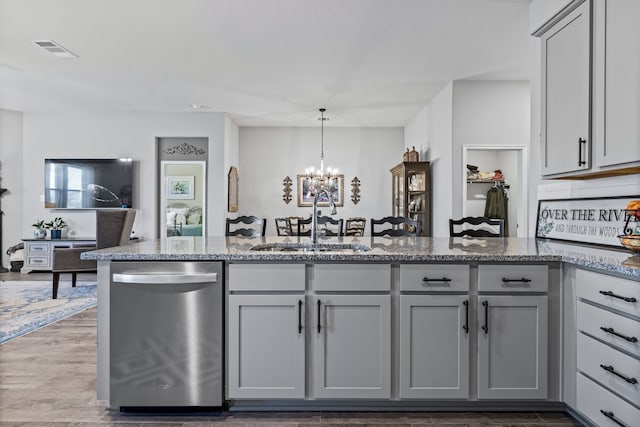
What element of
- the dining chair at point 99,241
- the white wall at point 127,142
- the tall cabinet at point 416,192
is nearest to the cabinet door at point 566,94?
the tall cabinet at point 416,192

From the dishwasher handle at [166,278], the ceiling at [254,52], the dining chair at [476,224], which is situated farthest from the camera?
the ceiling at [254,52]

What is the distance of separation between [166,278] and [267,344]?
63 centimetres

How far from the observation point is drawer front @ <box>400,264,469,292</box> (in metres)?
2.21

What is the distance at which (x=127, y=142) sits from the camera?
7.34 m

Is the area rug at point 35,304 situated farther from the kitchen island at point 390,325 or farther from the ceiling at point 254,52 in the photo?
the ceiling at point 254,52

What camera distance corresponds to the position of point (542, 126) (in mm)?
2818

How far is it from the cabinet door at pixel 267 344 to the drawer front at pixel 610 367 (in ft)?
4.49

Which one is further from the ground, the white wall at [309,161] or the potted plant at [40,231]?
the white wall at [309,161]

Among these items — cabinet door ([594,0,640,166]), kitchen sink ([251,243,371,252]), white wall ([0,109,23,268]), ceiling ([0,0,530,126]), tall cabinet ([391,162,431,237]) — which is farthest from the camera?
white wall ([0,109,23,268])

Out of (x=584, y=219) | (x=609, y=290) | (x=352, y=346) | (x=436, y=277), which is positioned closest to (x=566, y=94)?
(x=584, y=219)

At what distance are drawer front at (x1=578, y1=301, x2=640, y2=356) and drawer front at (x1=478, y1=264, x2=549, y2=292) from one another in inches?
8.0

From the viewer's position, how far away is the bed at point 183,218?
7.44m

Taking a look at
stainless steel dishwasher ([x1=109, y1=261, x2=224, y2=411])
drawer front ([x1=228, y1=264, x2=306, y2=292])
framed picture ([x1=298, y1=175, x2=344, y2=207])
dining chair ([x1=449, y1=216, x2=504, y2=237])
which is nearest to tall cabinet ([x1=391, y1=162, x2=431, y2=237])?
framed picture ([x1=298, y1=175, x2=344, y2=207])

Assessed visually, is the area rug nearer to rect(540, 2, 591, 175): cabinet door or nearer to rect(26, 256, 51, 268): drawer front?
rect(26, 256, 51, 268): drawer front
